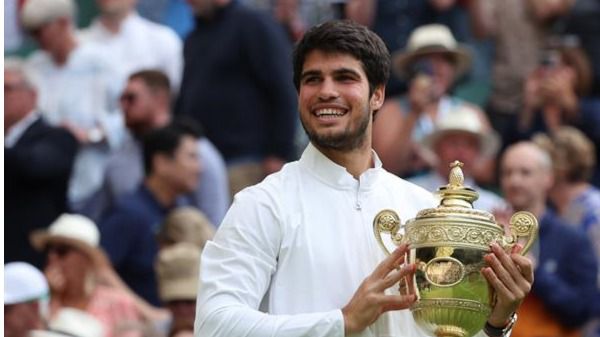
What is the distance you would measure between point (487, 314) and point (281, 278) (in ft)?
2.11

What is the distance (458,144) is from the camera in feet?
41.3

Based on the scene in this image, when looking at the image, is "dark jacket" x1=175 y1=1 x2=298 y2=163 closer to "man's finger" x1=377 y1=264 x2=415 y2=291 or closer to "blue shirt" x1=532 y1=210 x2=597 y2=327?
"blue shirt" x1=532 y1=210 x2=597 y2=327

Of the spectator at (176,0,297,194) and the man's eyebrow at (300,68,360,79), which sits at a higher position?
the spectator at (176,0,297,194)

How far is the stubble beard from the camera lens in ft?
22.6

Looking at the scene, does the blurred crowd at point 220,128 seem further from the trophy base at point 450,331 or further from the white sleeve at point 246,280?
the trophy base at point 450,331

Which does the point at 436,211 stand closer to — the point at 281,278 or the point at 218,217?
the point at 281,278

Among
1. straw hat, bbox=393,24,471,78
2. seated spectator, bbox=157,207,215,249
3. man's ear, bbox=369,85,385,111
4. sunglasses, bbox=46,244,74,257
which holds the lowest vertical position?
man's ear, bbox=369,85,385,111

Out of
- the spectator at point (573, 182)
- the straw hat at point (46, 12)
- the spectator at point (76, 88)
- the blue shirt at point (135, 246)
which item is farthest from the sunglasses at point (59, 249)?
the spectator at point (573, 182)

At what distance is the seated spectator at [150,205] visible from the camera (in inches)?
484

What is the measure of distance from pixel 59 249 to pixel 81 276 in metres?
0.35

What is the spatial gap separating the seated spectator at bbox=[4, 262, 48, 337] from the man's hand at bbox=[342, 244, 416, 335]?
4179 millimetres

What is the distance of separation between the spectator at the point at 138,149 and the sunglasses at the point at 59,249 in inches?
32.9

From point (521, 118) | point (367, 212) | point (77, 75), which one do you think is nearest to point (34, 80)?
point (77, 75)

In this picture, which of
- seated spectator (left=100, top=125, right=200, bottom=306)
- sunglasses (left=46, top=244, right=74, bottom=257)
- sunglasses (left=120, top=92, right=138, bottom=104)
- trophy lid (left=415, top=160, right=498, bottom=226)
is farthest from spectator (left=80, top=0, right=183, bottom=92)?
trophy lid (left=415, top=160, right=498, bottom=226)
